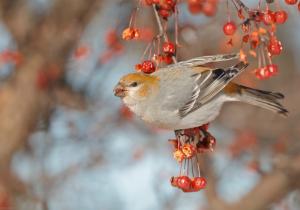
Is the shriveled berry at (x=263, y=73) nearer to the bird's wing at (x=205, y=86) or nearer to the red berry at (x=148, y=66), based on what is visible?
the bird's wing at (x=205, y=86)

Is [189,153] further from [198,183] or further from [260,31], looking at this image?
[260,31]

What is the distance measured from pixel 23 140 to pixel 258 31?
3543mm

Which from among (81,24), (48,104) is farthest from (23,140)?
(81,24)

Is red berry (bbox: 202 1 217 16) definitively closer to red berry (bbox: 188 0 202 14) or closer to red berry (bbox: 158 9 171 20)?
red berry (bbox: 188 0 202 14)

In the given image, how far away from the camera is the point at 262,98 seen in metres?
3.60

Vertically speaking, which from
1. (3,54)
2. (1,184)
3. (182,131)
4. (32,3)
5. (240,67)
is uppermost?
→ (32,3)

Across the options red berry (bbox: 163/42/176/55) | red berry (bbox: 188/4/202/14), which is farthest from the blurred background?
red berry (bbox: 163/42/176/55)

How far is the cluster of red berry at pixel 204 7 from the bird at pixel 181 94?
55cm

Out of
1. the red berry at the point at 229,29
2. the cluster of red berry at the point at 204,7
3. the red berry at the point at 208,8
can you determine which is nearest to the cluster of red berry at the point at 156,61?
the red berry at the point at 229,29

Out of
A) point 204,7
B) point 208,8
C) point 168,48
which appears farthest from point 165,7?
point 208,8

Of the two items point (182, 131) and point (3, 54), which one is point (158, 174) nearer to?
point (3, 54)

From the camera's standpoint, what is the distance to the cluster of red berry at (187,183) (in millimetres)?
2957

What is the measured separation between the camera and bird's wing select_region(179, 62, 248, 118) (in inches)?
135

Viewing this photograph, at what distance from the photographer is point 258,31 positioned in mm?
2674
